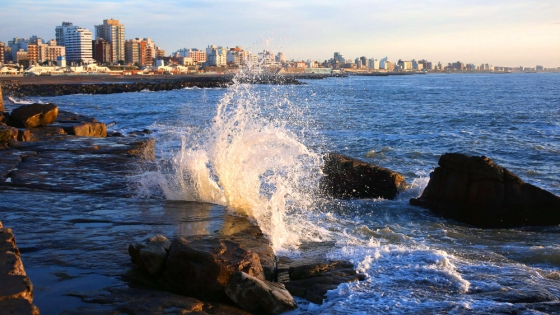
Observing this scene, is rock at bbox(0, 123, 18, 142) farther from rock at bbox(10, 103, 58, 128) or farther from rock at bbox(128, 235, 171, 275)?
rock at bbox(128, 235, 171, 275)

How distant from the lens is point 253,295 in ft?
15.6

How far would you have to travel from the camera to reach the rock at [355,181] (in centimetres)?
1066

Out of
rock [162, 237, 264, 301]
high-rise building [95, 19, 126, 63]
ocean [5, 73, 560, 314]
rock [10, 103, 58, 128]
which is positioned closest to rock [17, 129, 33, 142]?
rock [10, 103, 58, 128]

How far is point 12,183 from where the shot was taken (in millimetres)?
8961

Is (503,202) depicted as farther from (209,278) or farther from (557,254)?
(209,278)

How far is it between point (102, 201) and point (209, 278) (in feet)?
12.1

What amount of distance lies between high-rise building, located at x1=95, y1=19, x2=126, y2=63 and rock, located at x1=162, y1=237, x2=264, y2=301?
181136 millimetres

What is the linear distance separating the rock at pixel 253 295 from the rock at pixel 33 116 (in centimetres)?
1330

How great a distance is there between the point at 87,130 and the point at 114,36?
588 feet

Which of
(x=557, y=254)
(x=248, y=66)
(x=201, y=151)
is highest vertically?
(x=248, y=66)

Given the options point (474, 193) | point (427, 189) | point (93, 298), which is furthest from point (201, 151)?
point (93, 298)

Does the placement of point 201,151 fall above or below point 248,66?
below

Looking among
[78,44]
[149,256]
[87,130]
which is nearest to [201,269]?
[149,256]

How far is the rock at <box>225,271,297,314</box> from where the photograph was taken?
4754 millimetres
